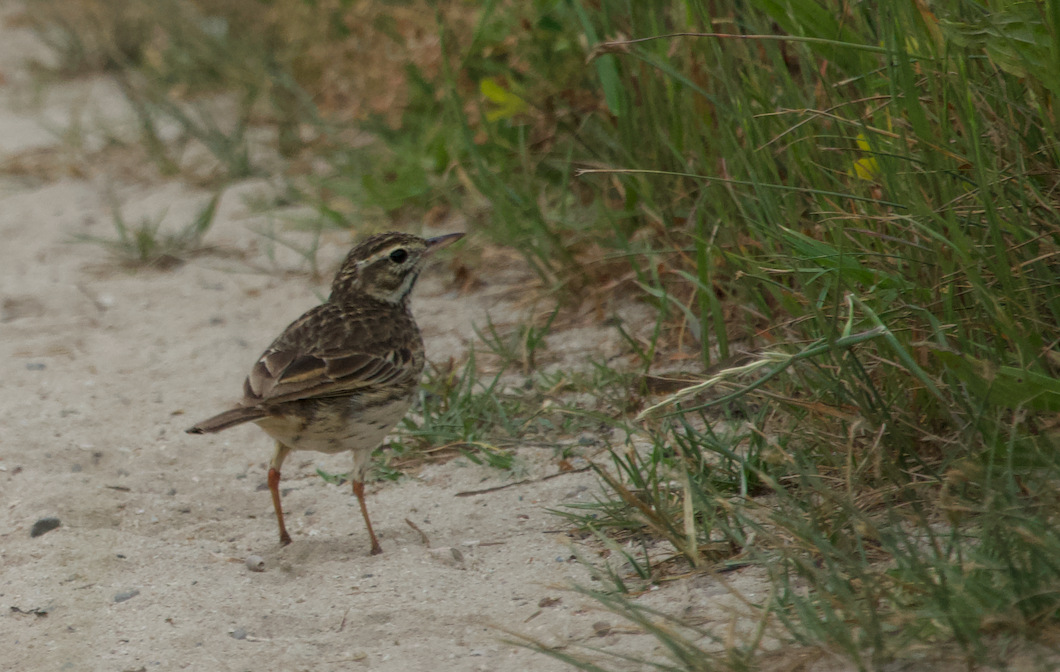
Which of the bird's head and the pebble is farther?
the bird's head

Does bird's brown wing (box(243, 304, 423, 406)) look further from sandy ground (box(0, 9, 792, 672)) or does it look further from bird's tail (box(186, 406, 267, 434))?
sandy ground (box(0, 9, 792, 672))

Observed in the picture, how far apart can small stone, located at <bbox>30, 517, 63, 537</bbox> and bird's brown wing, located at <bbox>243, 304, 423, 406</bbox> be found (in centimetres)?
85

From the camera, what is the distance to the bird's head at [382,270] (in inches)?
196

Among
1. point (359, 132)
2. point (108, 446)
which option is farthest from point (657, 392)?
point (359, 132)

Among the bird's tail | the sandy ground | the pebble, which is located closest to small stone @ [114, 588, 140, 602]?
the sandy ground

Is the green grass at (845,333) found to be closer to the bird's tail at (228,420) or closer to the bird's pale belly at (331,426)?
the bird's pale belly at (331,426)

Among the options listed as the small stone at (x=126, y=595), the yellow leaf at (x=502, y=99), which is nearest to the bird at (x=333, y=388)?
the small stone at (x=126, y=595)

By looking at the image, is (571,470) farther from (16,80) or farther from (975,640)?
(16,80)

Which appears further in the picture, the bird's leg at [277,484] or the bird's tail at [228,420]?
the bird's leg at [277,484]

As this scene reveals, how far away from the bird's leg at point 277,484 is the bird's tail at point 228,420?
37 centimetres

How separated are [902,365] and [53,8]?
1049 cm

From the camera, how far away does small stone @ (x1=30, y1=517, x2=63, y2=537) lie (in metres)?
4.05

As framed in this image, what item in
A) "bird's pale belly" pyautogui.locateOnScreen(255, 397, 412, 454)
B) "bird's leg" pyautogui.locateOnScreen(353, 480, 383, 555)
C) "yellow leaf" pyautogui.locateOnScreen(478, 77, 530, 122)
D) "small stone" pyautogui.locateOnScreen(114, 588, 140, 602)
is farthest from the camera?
"yellow leaf" pyautogui.locateOnScreen(478, 77, 530, 122)

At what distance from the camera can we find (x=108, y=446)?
4.90 meters
